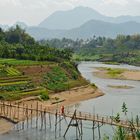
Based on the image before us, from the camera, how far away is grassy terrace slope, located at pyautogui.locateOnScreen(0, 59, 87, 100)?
64938 millimetres

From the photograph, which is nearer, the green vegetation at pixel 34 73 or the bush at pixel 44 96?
the bush at pixel 44 96

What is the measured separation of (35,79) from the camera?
75250 millimetres

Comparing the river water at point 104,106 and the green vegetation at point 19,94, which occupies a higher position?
the green vegetation at point 19,94

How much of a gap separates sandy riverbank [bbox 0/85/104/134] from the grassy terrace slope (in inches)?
52.8

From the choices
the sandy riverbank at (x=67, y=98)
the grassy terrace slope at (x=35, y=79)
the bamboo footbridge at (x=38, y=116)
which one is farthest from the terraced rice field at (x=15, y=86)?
the bamboo footbridge at (x=38, y=116)

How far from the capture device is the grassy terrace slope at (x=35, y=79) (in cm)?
A: 6494

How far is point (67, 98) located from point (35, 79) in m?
9.42

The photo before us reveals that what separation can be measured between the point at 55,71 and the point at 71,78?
3601 mm

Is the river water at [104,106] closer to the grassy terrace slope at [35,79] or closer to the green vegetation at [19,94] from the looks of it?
the grassy terrace slope at [35,79]

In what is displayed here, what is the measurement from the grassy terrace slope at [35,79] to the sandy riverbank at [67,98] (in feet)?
4.40

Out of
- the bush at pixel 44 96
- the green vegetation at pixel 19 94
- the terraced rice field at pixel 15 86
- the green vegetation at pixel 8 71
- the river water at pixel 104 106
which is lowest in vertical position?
the river water at pixel 104 106

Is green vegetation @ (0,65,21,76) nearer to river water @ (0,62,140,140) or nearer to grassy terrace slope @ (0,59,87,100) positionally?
grassy terrace slope @ (0,59,87,100)

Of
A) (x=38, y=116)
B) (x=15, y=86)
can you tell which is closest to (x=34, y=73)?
(x=15, y=86)

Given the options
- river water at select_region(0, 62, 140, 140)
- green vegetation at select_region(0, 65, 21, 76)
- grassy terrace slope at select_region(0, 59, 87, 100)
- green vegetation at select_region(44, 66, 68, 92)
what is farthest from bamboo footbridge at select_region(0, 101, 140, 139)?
green vegetation at select_region(0, 65, 21, 76)
